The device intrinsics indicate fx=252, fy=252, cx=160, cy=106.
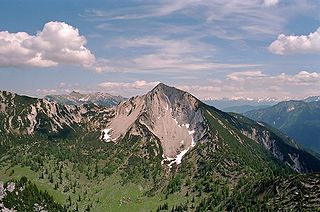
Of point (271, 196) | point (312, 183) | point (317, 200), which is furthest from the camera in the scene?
point (271, 196)

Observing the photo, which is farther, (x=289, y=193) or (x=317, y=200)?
(x=289, y=193)

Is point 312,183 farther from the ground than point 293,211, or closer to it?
farther from the ground

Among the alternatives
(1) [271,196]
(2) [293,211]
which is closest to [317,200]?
(2) [293,211]

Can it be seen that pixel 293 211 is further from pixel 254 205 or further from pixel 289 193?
pixel 254 205

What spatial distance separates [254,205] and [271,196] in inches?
583

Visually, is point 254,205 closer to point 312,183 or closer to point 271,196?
point 271,196

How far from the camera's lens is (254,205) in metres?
198

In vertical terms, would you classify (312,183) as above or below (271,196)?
above

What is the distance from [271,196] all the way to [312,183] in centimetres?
3075

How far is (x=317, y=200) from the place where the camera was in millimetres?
165625

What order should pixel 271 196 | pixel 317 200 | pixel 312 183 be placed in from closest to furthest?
pixel 317 200 < pixel 312 183 < pixel 271 196

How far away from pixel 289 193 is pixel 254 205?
1099 inches

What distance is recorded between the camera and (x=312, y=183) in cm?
18138

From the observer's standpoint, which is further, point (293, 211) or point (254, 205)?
point (254, 205)
